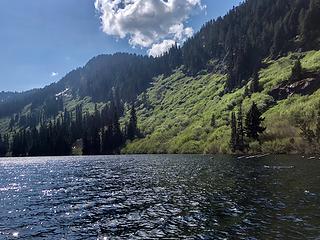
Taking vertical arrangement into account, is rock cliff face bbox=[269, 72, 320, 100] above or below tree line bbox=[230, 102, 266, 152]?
above

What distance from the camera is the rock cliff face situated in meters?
178

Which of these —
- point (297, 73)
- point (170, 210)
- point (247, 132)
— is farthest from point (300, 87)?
point (170, 210)

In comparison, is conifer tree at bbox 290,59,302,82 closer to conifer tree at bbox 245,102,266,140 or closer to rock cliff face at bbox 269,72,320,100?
rock cliff face at bbox 269,72,320,100

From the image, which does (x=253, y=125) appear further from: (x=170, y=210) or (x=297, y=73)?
(x=170, y=210)

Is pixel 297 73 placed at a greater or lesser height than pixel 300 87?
greater

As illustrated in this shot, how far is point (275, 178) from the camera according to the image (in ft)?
197

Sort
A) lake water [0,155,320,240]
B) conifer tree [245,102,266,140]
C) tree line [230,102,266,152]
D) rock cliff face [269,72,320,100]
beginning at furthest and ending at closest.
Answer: rock cliff face [269,72,320,100] < tree line [230,102,266,152] < conifer tree [245,102,266,140] < lake water [0,155,320,240]

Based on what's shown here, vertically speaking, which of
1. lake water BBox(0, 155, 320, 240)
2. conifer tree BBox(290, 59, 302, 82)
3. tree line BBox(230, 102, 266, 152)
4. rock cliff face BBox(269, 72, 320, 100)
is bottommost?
lake water BBox(0, 155, 320, 240)

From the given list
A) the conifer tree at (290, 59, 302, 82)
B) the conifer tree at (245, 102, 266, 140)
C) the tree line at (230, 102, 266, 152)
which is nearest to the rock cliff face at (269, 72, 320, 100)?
the conifer tree at (290, 59, 302, 82)

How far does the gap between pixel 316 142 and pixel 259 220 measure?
9663cm

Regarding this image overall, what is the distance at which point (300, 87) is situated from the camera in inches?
7259

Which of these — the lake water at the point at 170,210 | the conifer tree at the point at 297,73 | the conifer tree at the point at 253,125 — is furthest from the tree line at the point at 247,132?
the lake water at the point at 170,210

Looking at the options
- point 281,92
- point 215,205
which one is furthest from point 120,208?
point 281,92

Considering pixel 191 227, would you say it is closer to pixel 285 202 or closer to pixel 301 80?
pixel 285 202
